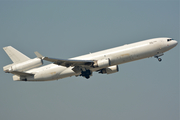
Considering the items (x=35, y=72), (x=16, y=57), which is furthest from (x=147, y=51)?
(x=16, y=57)

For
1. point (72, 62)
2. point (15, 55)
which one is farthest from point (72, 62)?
point (15, 55)

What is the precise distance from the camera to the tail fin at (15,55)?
219 ft

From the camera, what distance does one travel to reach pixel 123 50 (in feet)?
198

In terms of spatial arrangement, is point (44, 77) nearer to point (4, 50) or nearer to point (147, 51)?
point (4, 50)

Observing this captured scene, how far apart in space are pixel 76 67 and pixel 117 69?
994 cm

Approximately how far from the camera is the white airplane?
198 ft

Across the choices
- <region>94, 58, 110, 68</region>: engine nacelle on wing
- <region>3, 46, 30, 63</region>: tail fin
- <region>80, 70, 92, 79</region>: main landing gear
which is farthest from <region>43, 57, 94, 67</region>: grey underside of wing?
<region>3, 46, 30, 63</region>: tail fin

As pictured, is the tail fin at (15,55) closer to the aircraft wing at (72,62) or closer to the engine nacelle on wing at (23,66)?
the engine nacelle on wing at (23,66)

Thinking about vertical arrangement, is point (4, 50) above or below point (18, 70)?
above

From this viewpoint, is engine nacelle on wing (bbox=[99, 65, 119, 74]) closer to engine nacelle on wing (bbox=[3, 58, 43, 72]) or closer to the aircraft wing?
the aircraft wing

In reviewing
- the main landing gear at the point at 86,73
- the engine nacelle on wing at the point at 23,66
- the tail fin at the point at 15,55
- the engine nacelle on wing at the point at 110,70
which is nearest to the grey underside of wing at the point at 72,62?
the main landing gear at the point at 86,73

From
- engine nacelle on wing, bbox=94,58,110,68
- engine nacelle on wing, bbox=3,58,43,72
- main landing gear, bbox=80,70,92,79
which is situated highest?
engine nacelle on wing, bbox=3,58,43,72

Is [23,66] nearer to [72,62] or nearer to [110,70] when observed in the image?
[72,62]

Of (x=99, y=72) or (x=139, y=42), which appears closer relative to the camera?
(x=139, y=42)
